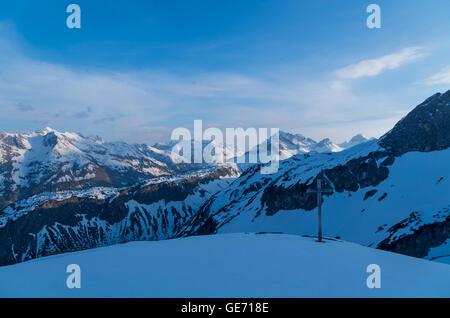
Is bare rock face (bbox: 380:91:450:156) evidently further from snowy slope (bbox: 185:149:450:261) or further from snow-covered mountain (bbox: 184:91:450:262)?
snowy slope (bbox: 185:149:450:261)

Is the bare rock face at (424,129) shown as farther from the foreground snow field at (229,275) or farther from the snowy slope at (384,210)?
the foreground snow field at (229,275)

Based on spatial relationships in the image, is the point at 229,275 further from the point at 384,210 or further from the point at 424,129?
the point at 424,129

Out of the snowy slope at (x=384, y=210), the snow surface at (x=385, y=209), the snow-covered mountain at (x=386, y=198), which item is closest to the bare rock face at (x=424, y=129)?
the snow-covered mountain at (x=386, y=198)

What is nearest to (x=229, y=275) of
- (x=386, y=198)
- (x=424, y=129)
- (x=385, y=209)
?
(x=385, y=209)

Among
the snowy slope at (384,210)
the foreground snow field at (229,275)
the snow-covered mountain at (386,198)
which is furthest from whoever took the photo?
the snowy slope at (384,210)
